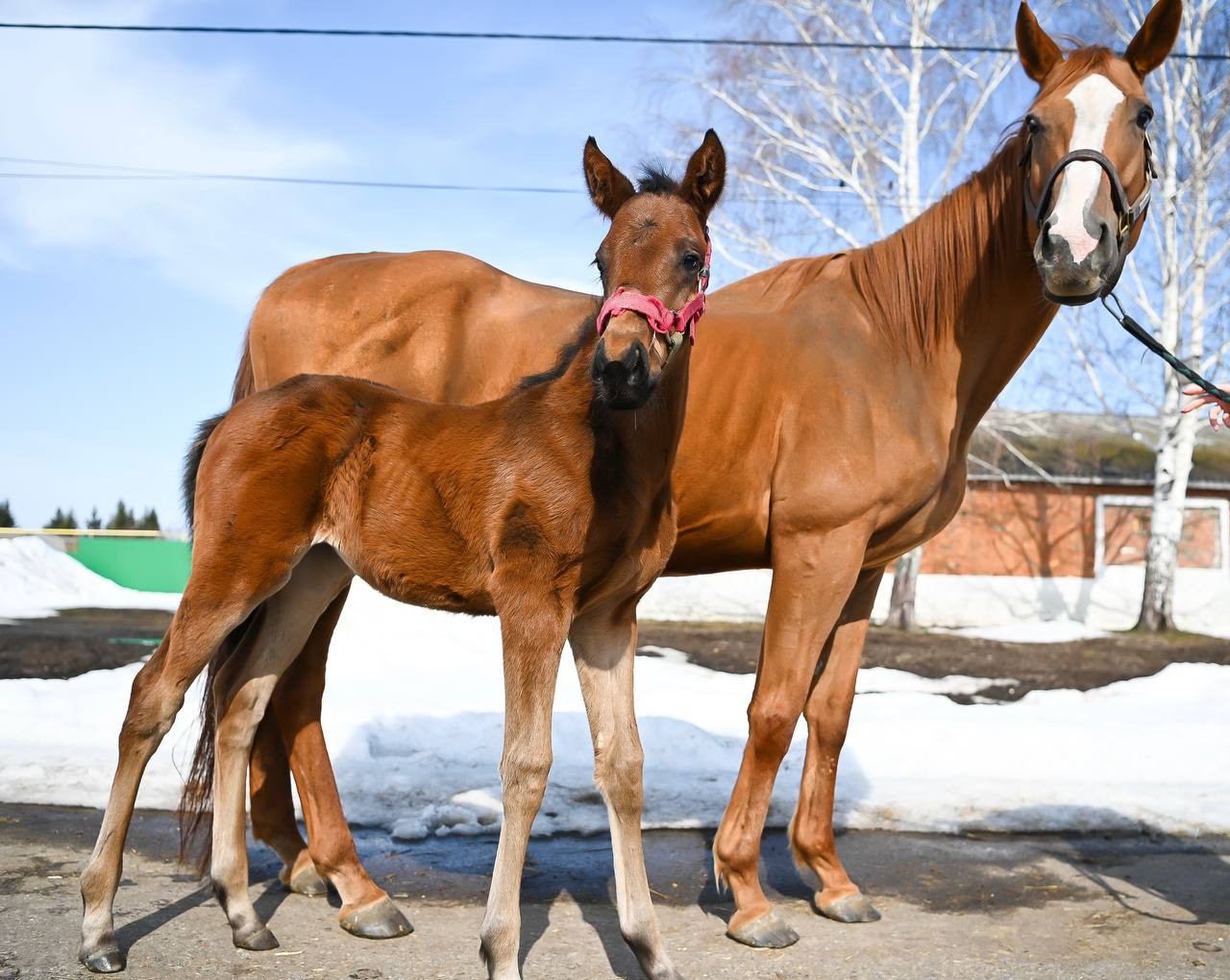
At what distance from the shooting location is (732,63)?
57.2 feet

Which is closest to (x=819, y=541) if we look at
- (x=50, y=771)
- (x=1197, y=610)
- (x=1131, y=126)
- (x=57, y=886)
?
(x=1131, y=126)

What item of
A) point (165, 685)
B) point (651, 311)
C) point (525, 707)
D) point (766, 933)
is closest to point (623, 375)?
point (651, 311)

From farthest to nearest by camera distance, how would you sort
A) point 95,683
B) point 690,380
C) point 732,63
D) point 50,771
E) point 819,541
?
point 732,63 < point 95,683 < point 50,771 < point 690,380 < point 819,541

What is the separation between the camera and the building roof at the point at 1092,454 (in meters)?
23.7

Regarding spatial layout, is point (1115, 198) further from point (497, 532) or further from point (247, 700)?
point (247, 700)

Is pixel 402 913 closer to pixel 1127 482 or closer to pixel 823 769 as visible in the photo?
pixel 823 769

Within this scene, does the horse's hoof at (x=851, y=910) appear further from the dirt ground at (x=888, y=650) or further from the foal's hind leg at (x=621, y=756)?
the dirt ground at (x=888, y=650)

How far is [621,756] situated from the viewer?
355 cm

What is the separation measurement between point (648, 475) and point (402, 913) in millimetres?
2025

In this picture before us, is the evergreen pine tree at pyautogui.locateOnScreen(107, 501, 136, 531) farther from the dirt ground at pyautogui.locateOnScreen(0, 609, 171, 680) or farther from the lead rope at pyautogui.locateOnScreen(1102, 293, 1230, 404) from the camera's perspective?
the lead rope at pyautogui.locateOnScreen(1102, 293, 1230, 404)

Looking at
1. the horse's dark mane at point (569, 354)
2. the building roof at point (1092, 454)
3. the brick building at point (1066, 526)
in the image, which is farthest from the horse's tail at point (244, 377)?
the brick building at point (1066, 526)

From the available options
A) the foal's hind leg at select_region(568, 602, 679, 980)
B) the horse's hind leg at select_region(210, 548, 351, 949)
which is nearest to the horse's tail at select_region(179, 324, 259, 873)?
the horse's hind leg at select_region(210, 548, 351, 949)

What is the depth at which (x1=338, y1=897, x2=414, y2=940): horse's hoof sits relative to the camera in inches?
155

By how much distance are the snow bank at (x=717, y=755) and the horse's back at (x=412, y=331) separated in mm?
2273
